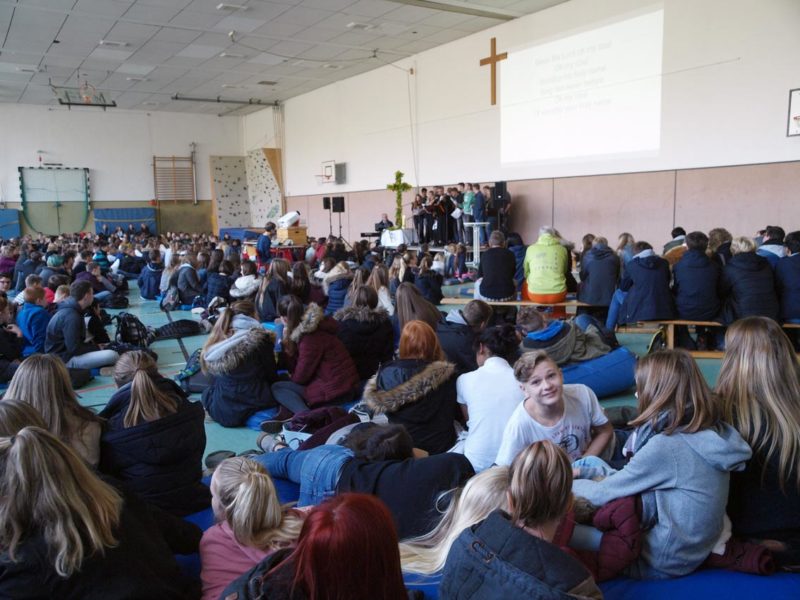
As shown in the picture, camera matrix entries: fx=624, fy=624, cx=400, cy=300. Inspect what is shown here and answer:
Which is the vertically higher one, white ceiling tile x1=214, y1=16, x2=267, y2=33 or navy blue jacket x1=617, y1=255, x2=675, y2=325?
white ceiling tile x1=214, y1=16, x2=267, y2=33

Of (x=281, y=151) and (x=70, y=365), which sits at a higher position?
(x=281, y=151)

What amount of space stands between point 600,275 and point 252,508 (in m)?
5.46

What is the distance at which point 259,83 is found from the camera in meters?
17.5

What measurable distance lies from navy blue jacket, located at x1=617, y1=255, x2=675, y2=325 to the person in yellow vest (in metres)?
1.04

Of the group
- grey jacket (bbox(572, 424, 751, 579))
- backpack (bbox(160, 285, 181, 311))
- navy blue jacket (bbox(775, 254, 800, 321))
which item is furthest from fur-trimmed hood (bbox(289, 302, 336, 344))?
backpack (bbox(160, 285, 181, 311))

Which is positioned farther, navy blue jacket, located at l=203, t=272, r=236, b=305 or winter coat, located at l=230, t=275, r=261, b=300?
navy blue jacket, located at l=203, t=272, r=236, b=305

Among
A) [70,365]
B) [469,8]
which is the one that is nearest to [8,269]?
[70,365]

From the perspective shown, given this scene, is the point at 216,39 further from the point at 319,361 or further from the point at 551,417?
the point at 551,417

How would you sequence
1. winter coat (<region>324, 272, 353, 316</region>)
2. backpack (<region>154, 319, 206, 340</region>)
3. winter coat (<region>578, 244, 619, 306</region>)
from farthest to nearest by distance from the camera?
backpack (<region>154, 319, 206, 340</region>), winter coat (<region>324, 272, 353, 316</region>), winter coat (<region>578, 244, 619, 306</region>)

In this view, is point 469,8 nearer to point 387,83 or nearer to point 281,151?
point 387,83

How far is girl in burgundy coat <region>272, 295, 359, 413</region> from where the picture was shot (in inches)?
175

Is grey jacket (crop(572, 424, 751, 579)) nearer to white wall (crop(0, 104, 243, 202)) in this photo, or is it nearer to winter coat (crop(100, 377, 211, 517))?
winter coat (crop(100, 377, 211, 517))

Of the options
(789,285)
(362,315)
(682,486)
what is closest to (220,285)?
(362,315)

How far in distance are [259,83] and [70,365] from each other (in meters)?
13.6
